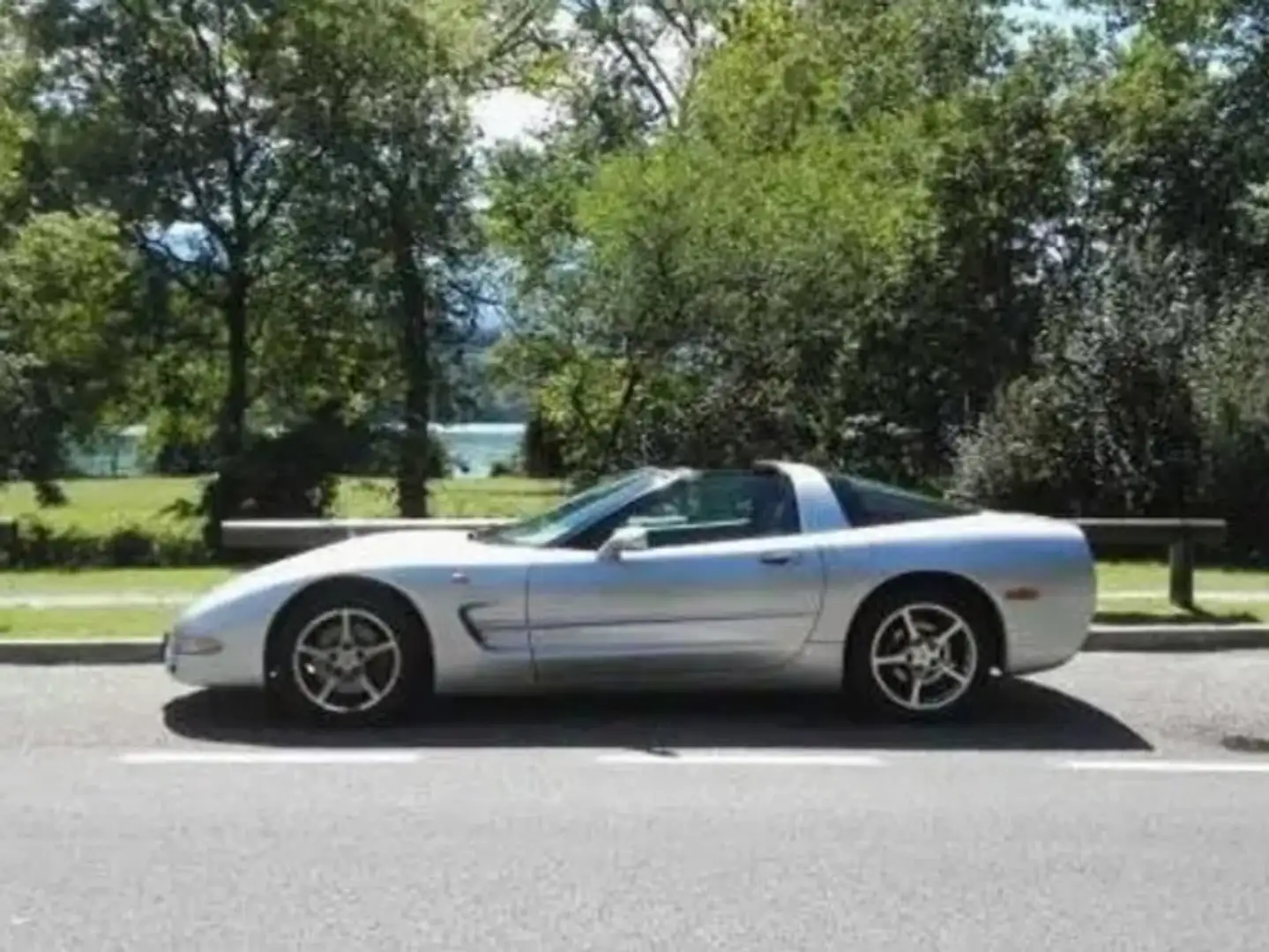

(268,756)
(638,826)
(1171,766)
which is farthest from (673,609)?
(1171,766)

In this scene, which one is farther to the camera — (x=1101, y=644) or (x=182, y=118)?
(x=182, y=118)

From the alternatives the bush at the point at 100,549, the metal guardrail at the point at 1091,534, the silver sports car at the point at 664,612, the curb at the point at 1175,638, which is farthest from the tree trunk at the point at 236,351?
the silver sports car at the point at 664,612

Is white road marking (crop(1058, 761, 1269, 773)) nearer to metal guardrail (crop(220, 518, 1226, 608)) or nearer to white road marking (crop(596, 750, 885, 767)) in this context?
white road marking (crop(596, 750, 885, 767))

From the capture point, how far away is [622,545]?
8.91 m

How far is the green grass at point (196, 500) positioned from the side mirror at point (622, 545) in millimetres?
15674

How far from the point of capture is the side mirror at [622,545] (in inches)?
350

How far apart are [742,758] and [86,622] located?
583 centimetres

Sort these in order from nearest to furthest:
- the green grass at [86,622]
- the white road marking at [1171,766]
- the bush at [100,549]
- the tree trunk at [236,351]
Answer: the white road marking at [1171,766], the green grass at [86,622], the bush at [100,549], the tree trunk at [236,351]

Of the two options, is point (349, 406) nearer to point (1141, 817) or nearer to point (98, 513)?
point (98, 513)

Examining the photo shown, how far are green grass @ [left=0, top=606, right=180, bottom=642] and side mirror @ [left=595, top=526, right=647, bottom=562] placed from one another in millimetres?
3719

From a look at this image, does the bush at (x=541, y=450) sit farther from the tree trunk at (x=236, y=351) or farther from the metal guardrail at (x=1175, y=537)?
the metal guardrail at (x=1175, y=537)

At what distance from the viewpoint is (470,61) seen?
106ft

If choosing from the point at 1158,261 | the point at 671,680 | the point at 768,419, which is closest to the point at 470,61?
the point at 768,419

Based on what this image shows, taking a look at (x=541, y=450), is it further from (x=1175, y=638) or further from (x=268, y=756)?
(x=268, y=756)
